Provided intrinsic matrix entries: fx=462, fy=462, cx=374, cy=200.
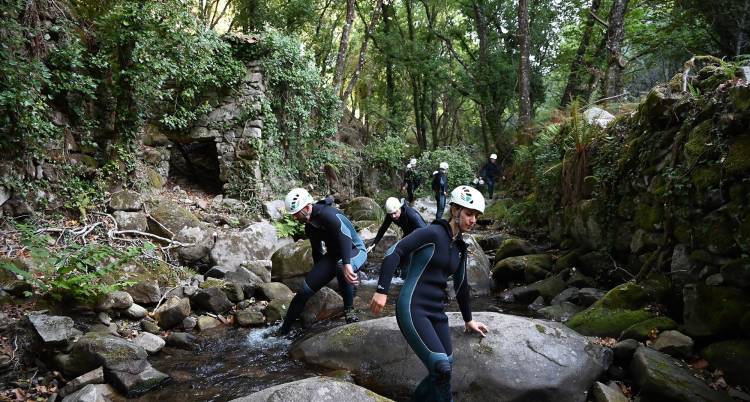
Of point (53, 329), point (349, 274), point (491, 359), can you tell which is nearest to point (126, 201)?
point (53, 329)

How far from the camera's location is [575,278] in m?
8.32

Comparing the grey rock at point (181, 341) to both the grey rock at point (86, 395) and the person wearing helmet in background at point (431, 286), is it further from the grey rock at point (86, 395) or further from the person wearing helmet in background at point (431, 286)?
the person wearing helmet in background at point (431, 286)

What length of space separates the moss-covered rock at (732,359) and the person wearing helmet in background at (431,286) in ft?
9.40

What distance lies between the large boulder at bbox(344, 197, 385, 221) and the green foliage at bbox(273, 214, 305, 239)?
2374 mm

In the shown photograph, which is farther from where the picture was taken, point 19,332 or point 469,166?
point 469,166

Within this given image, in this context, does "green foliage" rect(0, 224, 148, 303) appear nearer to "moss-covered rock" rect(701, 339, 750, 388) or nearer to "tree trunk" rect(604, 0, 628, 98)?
"moss-covered rock" rect(701, 339, 750, 388)

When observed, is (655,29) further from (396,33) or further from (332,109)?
(396,33)

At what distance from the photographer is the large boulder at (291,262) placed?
9.01 meters

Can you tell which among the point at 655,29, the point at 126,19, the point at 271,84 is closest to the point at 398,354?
the point at 126,19

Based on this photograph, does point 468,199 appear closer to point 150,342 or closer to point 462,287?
point 462,287

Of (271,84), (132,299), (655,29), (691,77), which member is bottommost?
(132,299)

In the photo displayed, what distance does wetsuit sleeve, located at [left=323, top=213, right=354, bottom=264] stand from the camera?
5680 mm

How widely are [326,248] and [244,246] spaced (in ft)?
14.4

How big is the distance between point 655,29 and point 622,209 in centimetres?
798
